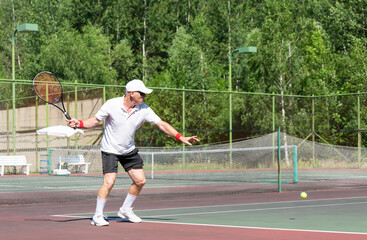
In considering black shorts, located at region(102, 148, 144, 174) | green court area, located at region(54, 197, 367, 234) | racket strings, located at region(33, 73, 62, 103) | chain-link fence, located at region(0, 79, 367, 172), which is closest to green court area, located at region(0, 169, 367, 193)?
chain-link fence, located at region(0, 79, 367, 172)

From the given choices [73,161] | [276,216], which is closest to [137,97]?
[276,216]

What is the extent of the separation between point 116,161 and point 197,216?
2104 millimetres

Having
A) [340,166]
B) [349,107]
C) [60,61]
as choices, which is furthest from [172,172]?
[60,61]

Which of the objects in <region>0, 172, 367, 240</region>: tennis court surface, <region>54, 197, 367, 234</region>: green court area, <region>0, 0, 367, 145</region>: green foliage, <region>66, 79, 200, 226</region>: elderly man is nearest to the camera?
<region>0, 172, 367, 240</region>: tennis court surface

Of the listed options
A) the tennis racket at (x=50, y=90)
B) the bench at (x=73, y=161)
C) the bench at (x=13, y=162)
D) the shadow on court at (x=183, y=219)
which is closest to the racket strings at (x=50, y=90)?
the tennis racket at (x=50, y=90)

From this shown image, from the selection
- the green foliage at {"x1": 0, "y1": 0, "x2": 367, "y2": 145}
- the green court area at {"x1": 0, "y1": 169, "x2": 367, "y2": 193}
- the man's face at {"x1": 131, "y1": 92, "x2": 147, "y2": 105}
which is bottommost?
the green court area at {"x1": 0, "y1": 169, "x2": 367, "y2": 193}

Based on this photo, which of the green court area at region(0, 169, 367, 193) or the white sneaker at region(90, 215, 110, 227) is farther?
the green court area at region(0, 169, 367, 193)

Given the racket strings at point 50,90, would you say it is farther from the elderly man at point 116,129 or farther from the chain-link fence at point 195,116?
the chain-link fence at point 195,116

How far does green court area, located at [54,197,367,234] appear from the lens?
27.3 ft

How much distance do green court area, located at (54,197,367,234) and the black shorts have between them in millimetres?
932

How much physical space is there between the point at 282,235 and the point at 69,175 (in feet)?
45.4

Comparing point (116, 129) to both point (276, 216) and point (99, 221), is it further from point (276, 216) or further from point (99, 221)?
point (276, 216)

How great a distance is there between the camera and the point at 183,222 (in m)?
8.66

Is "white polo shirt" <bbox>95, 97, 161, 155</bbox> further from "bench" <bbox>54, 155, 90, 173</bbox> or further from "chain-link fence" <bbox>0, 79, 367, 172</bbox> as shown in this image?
"chain-link fence" <bbox>0, 79, 367, 172</bbox>
